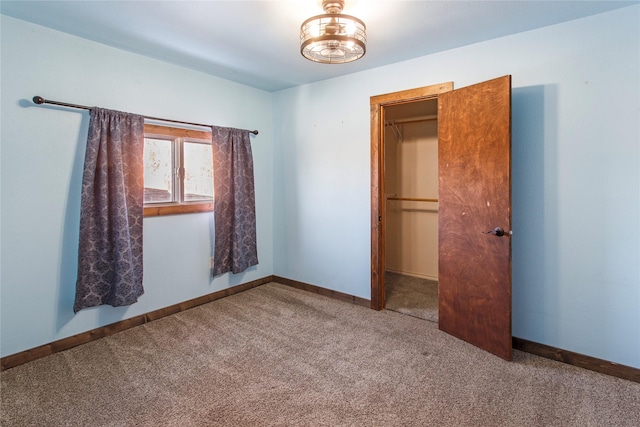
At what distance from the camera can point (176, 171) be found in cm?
341

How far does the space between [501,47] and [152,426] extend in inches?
135

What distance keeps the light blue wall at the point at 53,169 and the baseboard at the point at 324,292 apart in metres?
1.41

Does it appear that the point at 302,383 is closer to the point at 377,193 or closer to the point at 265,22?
the point at 377,193

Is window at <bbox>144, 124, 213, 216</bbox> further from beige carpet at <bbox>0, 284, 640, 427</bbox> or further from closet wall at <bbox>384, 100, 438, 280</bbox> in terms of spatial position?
closet wall at <bbox>384, 100, 438, 280</bbox>

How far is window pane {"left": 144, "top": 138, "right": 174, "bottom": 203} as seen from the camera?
126 inches

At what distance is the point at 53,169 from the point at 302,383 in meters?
2.36

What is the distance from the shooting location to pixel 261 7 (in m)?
2.17

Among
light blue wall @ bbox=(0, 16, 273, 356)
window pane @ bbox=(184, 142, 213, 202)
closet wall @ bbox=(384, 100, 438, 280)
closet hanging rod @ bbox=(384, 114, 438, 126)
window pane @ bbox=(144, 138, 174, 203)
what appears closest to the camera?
light blue wall @ bbox=(0, 16, 273, 356)

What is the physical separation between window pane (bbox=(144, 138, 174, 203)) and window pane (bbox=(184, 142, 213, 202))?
0.16m

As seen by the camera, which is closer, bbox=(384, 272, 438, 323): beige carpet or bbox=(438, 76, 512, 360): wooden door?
bbox=(438, 76, 512, 360): wooden door

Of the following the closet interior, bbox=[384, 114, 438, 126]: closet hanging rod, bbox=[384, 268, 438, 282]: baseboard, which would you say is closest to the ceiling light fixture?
the closet interior

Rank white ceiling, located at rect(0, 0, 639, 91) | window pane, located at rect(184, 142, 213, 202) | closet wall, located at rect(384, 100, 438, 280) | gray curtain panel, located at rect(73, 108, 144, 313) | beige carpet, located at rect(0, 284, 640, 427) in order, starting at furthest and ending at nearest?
closet wall, located at rect(384, 100, 438, 280)
window pane, located at rect(184, 142, 213, 202)
gray curtain panel, located at rect(73, 108, 144, 313)
white ceiling, located at rect(0, 0, 639, 91)
beige carpet, located at rect(0, 284, 640, 427)

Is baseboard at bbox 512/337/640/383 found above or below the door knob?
below

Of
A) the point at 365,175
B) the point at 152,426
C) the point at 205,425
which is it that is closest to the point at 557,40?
the point at 365,175
